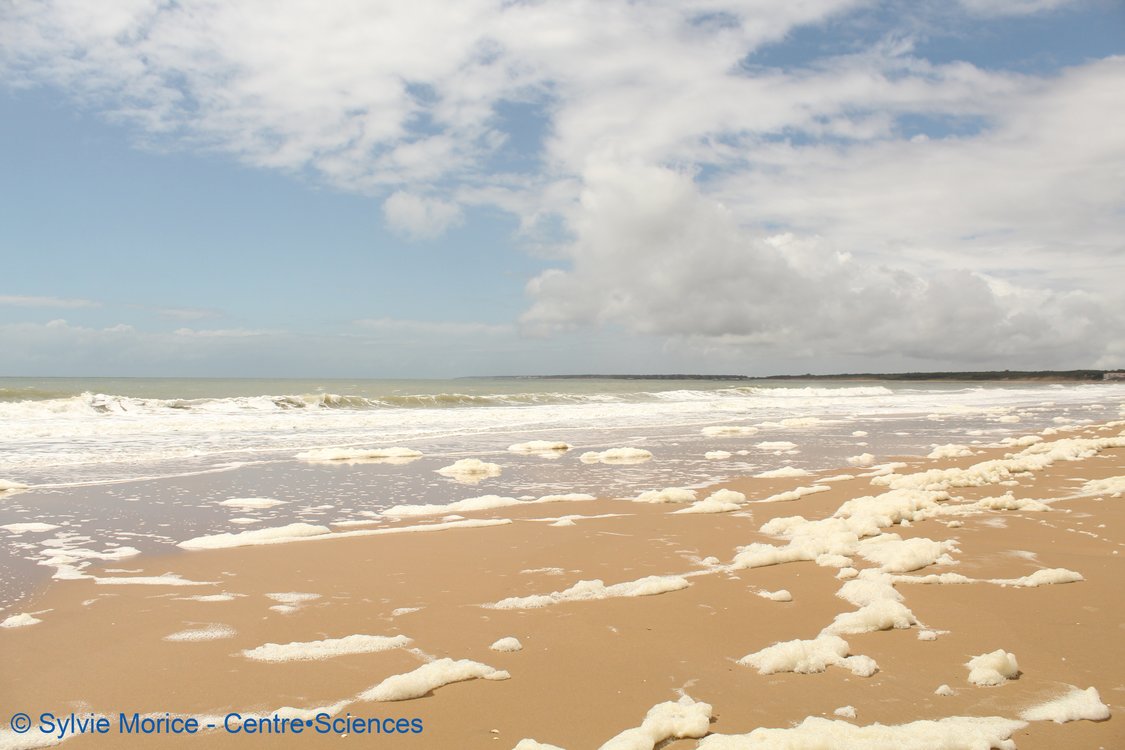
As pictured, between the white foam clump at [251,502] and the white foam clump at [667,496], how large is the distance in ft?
14.3

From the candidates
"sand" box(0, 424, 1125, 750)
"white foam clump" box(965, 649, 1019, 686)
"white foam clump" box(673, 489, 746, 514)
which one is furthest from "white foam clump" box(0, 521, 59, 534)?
"white foam clump" box(965, 649, 1019, 686)


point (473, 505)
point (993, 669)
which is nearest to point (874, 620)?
point (993, 669)

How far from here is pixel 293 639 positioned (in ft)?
13.5

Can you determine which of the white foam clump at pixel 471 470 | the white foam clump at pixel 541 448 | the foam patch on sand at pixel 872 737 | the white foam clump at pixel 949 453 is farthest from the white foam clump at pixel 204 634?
the white foam clump at pixel 949 453

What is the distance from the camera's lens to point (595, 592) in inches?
195

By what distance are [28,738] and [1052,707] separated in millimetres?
4418

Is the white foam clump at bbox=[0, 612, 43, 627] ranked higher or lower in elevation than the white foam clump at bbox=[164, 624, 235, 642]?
higher

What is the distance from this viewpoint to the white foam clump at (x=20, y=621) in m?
4.39

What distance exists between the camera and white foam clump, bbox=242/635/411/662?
3854 millimetres

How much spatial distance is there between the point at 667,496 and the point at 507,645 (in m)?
4.93

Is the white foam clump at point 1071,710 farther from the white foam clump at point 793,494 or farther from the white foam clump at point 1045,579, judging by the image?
the white foam clump at point 793,494

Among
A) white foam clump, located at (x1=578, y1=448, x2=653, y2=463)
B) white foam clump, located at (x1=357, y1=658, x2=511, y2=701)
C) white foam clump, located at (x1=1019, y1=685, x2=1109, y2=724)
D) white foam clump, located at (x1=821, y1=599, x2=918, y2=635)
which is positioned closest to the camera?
white foam clump, located at (x1=1019, y1=685, x2=1109, y2=724)

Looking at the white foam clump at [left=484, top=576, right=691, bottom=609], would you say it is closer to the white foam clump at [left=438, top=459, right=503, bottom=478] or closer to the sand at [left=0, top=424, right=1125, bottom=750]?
the sand at [left=0, top=424, right=1125, bottom=750]

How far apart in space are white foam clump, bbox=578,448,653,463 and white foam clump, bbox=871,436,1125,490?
14.2 feet
